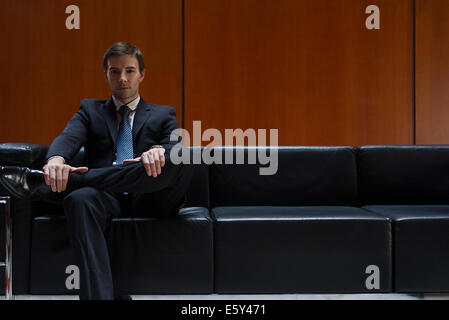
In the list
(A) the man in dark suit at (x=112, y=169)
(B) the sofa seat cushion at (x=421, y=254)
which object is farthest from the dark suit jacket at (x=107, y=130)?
(B) the sofa seat cushion at (x=421, y=254)

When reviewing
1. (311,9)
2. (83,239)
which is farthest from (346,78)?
(83,239)

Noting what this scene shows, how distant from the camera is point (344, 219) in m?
1.88

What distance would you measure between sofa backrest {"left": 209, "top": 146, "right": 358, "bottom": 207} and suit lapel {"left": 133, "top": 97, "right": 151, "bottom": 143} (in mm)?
524

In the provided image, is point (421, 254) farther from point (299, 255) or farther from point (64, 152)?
point (64, 152)

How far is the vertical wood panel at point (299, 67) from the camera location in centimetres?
351

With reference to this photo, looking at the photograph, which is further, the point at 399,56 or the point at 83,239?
the point at 399,56

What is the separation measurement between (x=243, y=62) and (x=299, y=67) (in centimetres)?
48

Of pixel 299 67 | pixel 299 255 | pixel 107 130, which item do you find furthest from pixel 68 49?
pixel 299 255

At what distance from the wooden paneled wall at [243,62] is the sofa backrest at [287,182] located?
112 cm

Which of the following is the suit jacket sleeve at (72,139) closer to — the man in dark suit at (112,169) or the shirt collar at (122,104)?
the man in dark suit at (112,169)
